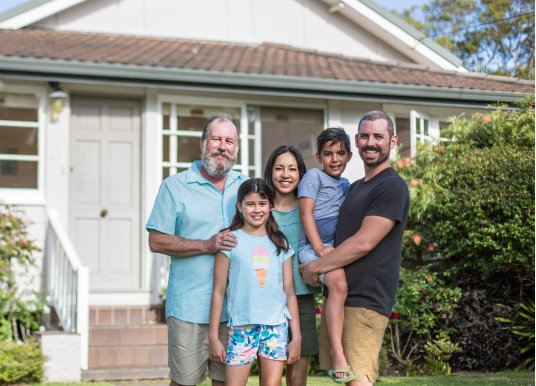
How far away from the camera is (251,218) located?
424 centimetres

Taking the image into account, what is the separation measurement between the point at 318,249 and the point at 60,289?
217 inches

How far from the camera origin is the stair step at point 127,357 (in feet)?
29.5

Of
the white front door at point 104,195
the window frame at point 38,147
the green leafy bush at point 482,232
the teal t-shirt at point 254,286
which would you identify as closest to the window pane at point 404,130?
the green leafy bush at point 482,232

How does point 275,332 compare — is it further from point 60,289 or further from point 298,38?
point 298,38

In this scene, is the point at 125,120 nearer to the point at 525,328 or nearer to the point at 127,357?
the point at 127,357

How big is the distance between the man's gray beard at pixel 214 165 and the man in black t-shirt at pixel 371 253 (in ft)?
2.20

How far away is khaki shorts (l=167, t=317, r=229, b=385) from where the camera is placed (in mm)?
4270

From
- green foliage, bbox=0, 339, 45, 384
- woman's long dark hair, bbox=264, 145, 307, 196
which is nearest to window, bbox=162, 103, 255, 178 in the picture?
green foliage, bbox=0, 339, 45, 384

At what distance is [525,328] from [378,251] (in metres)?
5.43

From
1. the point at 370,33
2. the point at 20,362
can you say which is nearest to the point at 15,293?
the point at 20,362

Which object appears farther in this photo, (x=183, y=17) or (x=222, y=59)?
(x=183, y=17)

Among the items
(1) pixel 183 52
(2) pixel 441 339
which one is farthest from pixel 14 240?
(2) pixel 441 339

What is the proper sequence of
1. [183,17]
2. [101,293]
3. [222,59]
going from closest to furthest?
[101,293]
[222,59]
[183,17]

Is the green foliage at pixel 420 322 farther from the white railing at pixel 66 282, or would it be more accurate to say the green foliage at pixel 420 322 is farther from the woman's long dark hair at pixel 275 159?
the woman's long dark hair at pixel 275 159
